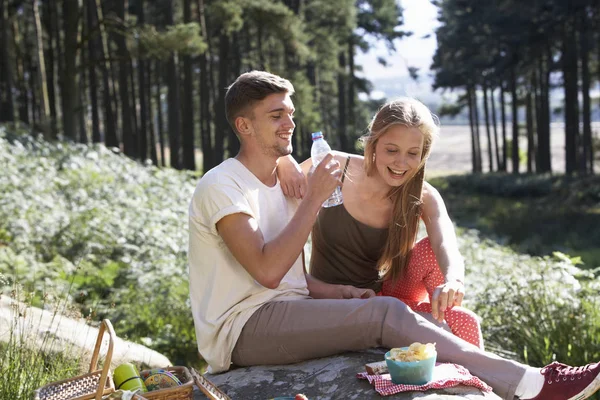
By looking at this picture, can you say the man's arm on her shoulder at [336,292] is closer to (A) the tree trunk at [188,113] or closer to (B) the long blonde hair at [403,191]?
(B) the long blonde hair at [403,191]

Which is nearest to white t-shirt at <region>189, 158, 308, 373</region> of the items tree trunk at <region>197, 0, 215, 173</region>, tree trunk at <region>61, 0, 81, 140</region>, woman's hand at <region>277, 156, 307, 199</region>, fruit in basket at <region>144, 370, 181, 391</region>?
woman's hand at <region>277, 156, 307, 199</region>

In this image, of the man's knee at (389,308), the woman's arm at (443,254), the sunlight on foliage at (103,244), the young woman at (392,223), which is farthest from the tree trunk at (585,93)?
the man's knee at (389,308)

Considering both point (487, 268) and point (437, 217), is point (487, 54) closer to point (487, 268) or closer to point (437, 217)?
point (487, 268)

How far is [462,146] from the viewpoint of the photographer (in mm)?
96562

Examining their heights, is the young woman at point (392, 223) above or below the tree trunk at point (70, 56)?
below

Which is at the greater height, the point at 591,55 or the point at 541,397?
the point at 591,55

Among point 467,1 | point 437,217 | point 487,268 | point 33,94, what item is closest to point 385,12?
point 467,1

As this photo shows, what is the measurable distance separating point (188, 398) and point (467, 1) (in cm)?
3855

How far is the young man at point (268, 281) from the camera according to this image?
12.4ft

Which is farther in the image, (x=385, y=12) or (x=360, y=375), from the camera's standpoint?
(x=385, y=12)

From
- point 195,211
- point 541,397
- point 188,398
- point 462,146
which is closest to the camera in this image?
point 188,398

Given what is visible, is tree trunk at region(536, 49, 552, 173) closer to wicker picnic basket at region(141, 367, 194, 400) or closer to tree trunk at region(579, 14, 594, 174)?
tree trunk at region(579, 14, 594, 174)

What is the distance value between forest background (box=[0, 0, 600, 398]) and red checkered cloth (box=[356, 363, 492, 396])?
5.62ft

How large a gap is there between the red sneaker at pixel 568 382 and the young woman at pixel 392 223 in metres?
0.65
